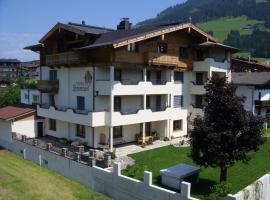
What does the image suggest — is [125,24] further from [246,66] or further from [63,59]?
[246,66]

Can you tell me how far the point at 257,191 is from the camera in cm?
1638

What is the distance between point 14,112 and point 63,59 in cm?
778

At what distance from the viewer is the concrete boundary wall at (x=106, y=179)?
16484mm

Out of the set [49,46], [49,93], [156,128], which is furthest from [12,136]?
[156,128]

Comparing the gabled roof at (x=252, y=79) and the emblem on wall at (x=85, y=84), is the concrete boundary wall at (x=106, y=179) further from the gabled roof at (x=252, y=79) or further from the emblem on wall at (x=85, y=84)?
the gabled roof at (x=252, y=79)

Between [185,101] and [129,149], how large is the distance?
9.14 meters

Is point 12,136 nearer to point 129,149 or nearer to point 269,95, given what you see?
point 129,149

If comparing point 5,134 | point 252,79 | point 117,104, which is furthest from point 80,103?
point 252,79

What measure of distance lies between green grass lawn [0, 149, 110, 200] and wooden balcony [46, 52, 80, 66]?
9020mm

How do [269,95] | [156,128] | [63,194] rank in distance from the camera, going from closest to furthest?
[63,194] < [156,128] < [269,95]

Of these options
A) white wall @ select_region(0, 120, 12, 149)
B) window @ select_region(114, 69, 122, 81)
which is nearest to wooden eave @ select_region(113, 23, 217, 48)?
window @ select_region(114, 69, 122, 81)

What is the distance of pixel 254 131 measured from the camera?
17.6m

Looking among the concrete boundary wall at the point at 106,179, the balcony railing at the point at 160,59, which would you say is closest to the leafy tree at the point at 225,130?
the concrete boundary wall at the point at 106,179

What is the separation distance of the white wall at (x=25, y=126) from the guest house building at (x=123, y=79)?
1.29 metres
